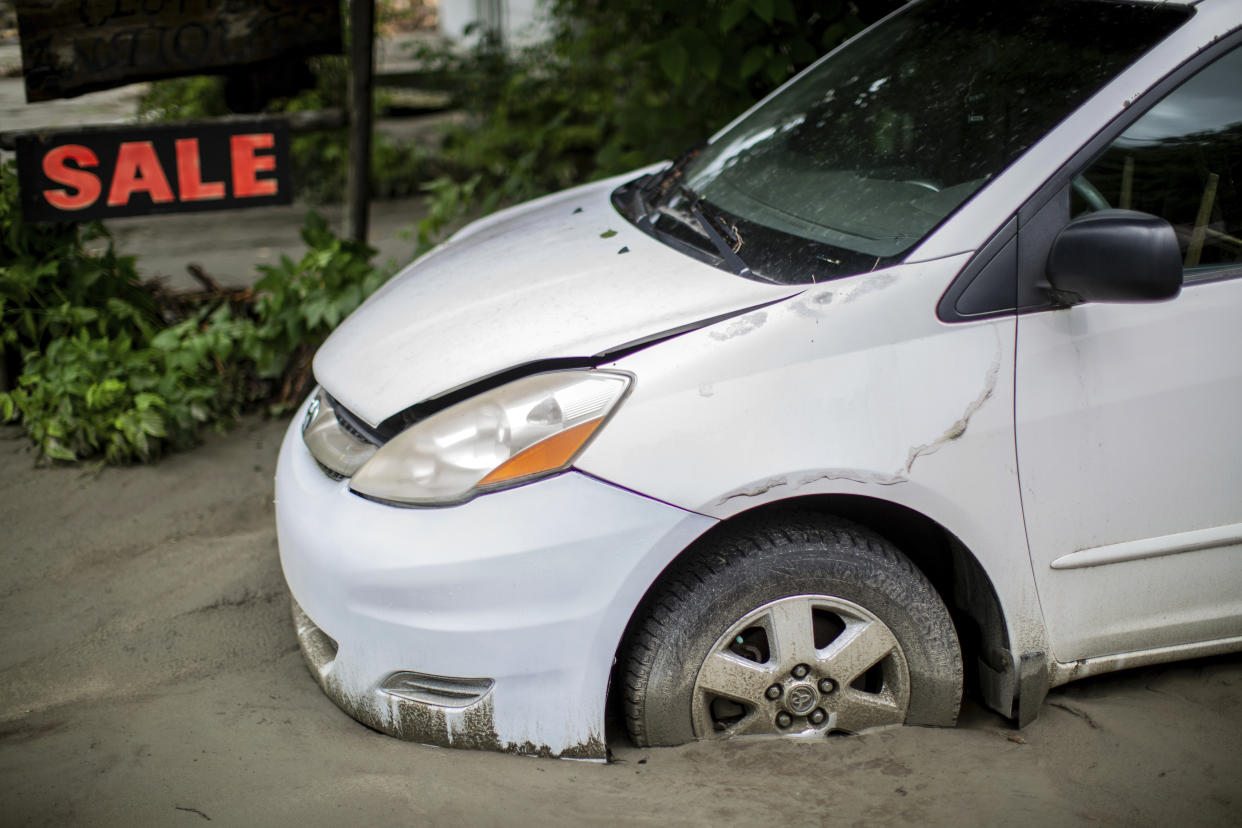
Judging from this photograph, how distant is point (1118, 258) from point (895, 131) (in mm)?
819

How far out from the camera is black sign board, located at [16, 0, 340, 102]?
4094 millimetres

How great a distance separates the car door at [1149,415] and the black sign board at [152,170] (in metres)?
3.34

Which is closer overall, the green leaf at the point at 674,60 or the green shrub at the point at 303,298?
the green leaf at the point at 674,60

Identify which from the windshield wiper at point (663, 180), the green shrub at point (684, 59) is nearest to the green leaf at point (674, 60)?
the green shrub at point (684, 59)

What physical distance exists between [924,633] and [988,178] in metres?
1.01

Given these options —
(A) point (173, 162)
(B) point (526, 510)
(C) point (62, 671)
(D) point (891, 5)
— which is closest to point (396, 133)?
(A) point (173, 162)

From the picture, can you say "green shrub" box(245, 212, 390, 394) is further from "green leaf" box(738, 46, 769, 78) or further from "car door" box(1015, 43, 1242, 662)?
"car door" box(1015, 43, 1242, 662)

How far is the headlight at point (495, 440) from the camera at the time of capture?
2086 mm

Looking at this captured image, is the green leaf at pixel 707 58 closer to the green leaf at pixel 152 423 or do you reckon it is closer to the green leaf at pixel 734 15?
the green leaf at pixel 734 15

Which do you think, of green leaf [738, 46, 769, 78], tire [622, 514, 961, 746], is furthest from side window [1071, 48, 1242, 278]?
green leaf [738, 46, 769, 78]

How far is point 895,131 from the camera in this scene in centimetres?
272

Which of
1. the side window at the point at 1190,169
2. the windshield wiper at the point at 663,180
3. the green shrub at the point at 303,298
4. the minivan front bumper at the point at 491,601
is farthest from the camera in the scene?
the green shrub at the point at 303,298

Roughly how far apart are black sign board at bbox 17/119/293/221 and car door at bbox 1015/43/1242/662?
3337mm

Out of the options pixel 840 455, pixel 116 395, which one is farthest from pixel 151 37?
pixel 840 455
